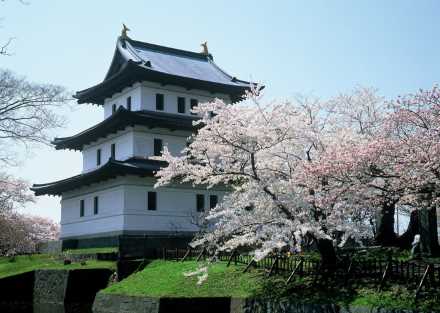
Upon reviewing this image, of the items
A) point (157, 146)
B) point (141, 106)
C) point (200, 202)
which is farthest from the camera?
point (141, 106)

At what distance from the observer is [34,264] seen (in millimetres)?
35188

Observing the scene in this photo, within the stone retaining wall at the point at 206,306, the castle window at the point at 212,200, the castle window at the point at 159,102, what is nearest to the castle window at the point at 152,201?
the castle window at the point at 212,200

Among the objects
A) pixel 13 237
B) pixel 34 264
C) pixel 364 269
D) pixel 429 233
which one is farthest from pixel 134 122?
pixel 364 269

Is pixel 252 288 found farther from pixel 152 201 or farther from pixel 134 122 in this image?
pixel 134 122

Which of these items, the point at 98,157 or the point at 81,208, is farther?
the point at 98,157

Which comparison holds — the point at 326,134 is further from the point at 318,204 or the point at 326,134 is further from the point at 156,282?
the point at 156,282

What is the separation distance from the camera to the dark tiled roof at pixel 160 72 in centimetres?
3991

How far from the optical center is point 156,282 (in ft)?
83.9

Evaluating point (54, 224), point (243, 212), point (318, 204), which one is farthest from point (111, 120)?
point (54, 224)

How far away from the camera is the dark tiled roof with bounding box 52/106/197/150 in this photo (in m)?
37.4

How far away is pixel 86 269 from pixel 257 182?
12781 millimetres

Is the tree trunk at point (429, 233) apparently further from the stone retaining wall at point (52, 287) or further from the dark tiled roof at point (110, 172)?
the dark tiled roof at point (110, 172)

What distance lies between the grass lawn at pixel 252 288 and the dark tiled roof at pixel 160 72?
15.1 metres

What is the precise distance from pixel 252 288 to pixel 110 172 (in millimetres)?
16673
